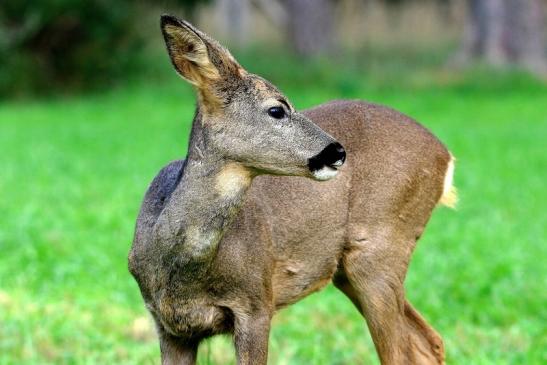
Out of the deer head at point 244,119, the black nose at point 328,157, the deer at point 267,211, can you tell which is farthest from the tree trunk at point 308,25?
the black nose at point 328,157

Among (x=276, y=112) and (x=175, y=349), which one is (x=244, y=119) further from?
(x=175, y=349)

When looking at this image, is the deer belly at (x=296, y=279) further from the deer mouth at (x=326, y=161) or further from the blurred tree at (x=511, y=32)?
the blurred tree at (x=511, y=32)

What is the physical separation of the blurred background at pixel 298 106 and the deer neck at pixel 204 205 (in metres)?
1.29

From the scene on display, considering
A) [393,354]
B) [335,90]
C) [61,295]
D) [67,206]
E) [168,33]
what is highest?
[168,33]

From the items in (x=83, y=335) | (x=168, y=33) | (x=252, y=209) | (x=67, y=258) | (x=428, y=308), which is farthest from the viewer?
(x=67, y=258)

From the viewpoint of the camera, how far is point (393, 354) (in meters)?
5.20

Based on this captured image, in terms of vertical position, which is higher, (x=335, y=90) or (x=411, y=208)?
(x=411, y=208)

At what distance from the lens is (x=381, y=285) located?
5098 millimetres

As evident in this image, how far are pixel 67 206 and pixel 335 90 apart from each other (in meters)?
10.9

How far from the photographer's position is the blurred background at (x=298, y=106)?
7.07 m

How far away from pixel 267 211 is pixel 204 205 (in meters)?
0.56

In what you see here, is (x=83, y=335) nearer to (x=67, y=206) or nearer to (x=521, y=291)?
(x=521, y=291)

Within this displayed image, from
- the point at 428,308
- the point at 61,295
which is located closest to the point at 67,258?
the point at 61,295

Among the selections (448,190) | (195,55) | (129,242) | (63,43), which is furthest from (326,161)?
(63,43)
